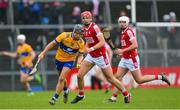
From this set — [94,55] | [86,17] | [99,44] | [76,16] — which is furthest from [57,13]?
[99,44]

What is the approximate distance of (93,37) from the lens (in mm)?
21828

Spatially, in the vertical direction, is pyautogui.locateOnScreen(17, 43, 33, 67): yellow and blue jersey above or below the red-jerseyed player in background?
below

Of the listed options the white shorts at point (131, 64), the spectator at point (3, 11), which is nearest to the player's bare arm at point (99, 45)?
the white shorts at point (131, 64)

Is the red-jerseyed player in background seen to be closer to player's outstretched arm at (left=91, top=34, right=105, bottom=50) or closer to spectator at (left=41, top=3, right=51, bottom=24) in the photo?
player's outstretched arm at (left=91, top=34, right=105, bottom=50)

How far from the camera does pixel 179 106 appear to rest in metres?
20.6

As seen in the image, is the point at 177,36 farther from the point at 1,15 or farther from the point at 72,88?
the point at 1,15

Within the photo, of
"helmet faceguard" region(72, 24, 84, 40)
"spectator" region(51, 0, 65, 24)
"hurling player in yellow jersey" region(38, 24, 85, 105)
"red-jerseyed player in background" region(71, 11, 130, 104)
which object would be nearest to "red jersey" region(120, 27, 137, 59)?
"red-jerseyed player in background" region(71, 11, 130, 104)

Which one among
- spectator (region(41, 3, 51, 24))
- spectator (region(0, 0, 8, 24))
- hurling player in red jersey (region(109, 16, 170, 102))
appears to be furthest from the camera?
spectator (region(41, 3, 51, 24))

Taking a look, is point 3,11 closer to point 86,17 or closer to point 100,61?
point 100,61

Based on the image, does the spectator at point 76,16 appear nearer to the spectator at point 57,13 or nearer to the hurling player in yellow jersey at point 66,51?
the spectator at point 57,13

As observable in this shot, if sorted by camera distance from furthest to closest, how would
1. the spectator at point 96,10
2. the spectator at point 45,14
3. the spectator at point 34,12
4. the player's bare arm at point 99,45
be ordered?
1. the spectator at point 96,10
2. the spectator at point 45,14
3. the spectator at point 34,12
4. the player's bare arm at point 99,45

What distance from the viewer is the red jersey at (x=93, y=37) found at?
71.2 ft

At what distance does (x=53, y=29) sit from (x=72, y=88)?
4327 millimetres

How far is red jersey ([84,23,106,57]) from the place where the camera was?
2169 cm
